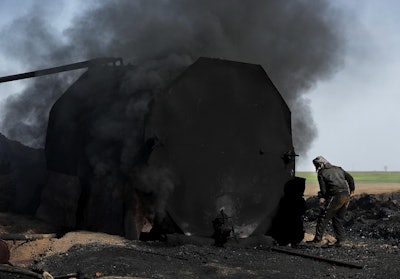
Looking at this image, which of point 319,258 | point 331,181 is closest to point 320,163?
point 331,181

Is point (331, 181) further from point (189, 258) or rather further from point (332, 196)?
point (189, 258)

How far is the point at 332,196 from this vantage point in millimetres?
8391

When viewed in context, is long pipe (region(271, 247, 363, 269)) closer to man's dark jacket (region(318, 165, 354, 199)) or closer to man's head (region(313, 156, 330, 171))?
man's dark jacket (region(318, 165, 354, 199))

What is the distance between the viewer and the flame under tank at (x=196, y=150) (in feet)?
24.3

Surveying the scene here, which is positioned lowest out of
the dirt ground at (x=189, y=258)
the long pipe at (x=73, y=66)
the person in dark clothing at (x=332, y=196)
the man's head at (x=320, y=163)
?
A: the dirt ground at (x=189, y=258)

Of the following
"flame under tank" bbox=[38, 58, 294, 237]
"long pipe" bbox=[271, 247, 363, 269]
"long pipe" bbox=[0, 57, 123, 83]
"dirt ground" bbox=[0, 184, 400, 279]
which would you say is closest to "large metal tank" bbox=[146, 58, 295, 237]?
"flame under tank" bbox=[38, 58, 294, 237]

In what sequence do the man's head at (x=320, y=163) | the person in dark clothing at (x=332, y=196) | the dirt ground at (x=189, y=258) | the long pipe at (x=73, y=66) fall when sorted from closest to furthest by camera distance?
1. the dirt ground at (x=189, y=258)
2. the person in dark clothing at (x=332, y=196)
3. the man's head at (x=320, y=163)
4. the long pipe at (x=73, y=66)

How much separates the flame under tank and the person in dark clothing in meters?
0.65

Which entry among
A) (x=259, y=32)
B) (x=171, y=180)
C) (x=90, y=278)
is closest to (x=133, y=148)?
(x=171, y=180)

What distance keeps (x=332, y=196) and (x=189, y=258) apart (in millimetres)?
3179

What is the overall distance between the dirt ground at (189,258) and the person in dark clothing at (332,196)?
375 mm

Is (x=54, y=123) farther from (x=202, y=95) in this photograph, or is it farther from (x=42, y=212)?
(x=202, y=95)

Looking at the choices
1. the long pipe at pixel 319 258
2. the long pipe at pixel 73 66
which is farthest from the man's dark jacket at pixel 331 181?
the long pipe at pixel 73 66

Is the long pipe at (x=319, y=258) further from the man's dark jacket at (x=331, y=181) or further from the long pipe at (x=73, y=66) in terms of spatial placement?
the long pipe at (x=73, y=66)
